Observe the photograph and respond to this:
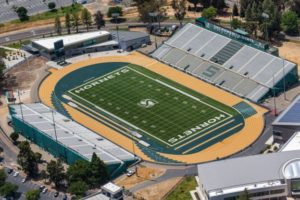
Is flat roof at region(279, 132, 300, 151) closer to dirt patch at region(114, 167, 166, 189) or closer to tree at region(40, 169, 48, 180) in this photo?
dirt patch at region(114, 167, 166, 189)

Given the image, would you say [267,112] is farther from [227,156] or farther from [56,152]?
[56,152]

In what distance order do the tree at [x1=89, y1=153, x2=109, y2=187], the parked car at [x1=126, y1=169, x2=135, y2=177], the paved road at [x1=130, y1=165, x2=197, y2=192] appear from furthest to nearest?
the parked car at [x1=126, y1=169, x2=135, y2=177] → the paved road at [x1=130, y1=165, x2=197, y2=192] → the tree at [x1=89, y1=153, x2=109, y2=187]

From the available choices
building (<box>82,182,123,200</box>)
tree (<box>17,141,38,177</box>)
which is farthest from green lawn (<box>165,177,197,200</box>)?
tree (<box>17,141,38,177</box>)

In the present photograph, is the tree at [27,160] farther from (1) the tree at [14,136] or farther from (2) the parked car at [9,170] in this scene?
(1) the tree at [14,136]

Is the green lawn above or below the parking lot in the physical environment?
below

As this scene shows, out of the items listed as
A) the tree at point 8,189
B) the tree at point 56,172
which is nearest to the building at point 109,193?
the tree at point 56,172

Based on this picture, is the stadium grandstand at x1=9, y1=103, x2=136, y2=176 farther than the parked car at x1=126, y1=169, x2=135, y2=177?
Yes

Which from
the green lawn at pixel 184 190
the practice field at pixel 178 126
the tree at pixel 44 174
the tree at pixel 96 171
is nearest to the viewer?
the green lawn at pixel 184 190
